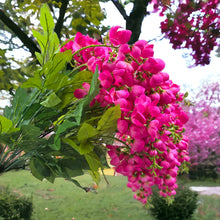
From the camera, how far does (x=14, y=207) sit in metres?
4.36

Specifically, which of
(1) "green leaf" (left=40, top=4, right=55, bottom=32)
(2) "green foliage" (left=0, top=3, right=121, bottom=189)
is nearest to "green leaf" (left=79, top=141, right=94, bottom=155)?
(2) "green foliage" (left=0, top=3, right=121, bottom=189)

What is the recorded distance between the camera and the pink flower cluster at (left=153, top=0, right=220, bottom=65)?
2742 millimetres

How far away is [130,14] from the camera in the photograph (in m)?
2.54

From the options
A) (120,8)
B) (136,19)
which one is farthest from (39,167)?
(120,8)

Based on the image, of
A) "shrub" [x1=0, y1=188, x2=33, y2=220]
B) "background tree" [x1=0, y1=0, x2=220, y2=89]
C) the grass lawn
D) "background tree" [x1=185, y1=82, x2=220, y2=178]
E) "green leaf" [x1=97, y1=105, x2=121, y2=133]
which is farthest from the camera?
"background tree" [x1=185, y1=82, x2=220, y2=178]

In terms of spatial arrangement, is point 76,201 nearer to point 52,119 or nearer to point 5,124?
point 52,119

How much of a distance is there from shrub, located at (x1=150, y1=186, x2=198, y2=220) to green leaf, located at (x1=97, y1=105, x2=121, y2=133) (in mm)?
4140

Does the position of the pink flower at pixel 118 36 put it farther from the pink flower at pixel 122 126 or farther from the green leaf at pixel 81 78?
the pink flower at pixel 122 126

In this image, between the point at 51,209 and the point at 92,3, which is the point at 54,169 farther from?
the point at 51,209

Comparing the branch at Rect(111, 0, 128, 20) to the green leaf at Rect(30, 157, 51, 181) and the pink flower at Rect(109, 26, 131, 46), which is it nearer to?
the pink flower at Rect(109, 26, 131, 46)

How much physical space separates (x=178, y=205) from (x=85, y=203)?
7.02 ft

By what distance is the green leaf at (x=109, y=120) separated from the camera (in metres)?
0.56

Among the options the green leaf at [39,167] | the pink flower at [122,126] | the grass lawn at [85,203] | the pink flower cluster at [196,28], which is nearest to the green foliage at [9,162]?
the green leaf at [39,167]

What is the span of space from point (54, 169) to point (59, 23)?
189 cm
